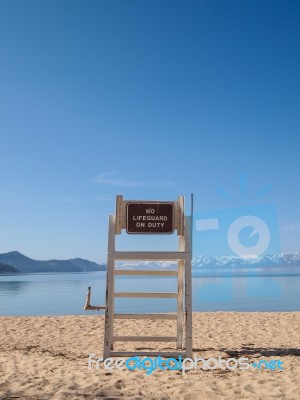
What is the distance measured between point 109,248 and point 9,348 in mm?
4777

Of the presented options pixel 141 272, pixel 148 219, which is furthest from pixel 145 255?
pixel 148 219

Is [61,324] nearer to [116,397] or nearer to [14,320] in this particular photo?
[14,320]

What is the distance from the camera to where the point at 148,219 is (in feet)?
31.3

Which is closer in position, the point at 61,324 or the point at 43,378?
the point at 43,378

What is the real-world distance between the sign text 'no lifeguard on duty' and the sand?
122 inches

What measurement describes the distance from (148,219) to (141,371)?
3.29m

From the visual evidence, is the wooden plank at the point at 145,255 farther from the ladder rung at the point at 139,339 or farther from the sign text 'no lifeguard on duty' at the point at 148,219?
the ladder rung at the point at 139,339

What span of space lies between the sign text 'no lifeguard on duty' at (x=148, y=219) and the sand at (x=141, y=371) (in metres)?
3.10

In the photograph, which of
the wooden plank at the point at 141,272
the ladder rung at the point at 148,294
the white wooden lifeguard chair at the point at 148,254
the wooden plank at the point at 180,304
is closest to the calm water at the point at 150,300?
the wooden plank at the point at 180,304

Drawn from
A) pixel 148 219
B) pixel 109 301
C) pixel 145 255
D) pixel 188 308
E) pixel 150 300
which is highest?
pixel 148 219

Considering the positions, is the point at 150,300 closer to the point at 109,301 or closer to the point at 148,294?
the point at 148,294

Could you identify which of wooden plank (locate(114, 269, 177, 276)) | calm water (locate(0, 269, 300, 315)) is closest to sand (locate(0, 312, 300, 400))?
wooden plank (locate(114, 269, 177, 276))

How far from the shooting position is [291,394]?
20.9ft

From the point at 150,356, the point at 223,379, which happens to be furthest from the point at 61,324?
the point at 223,379
